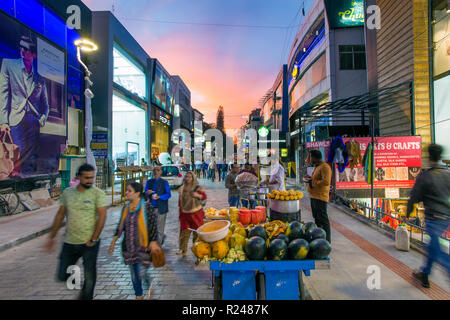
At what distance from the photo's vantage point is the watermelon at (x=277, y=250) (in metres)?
3.05

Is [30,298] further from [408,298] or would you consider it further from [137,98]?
[137,98]

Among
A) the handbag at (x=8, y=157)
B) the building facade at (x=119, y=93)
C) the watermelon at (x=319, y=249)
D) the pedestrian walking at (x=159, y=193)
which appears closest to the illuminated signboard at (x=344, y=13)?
the building facade at (x=119, y=93)

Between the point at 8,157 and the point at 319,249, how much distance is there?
468 inches

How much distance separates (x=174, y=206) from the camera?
1180 cm

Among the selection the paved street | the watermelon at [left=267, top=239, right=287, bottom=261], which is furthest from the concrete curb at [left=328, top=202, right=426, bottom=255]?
the paved street

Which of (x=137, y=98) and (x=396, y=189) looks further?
(x=137, y=98)

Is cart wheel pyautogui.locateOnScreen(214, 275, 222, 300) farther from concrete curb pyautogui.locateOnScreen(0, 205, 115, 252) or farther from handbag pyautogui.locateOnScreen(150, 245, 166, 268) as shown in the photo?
concrete curb pyautogui.locateOnScreen(0, 205, 115, 252)

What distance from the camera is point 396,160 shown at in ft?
33.6

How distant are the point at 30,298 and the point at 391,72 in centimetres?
1546

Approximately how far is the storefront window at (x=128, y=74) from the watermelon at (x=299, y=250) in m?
22.3

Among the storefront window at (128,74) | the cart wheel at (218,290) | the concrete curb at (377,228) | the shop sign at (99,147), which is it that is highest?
the storefront window at (128,74)

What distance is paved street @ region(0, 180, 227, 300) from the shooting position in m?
3.92

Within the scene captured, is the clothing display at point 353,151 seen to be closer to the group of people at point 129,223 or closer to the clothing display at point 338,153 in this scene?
the clothing display at point 338,153

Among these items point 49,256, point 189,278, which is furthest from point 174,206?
point 189,278
